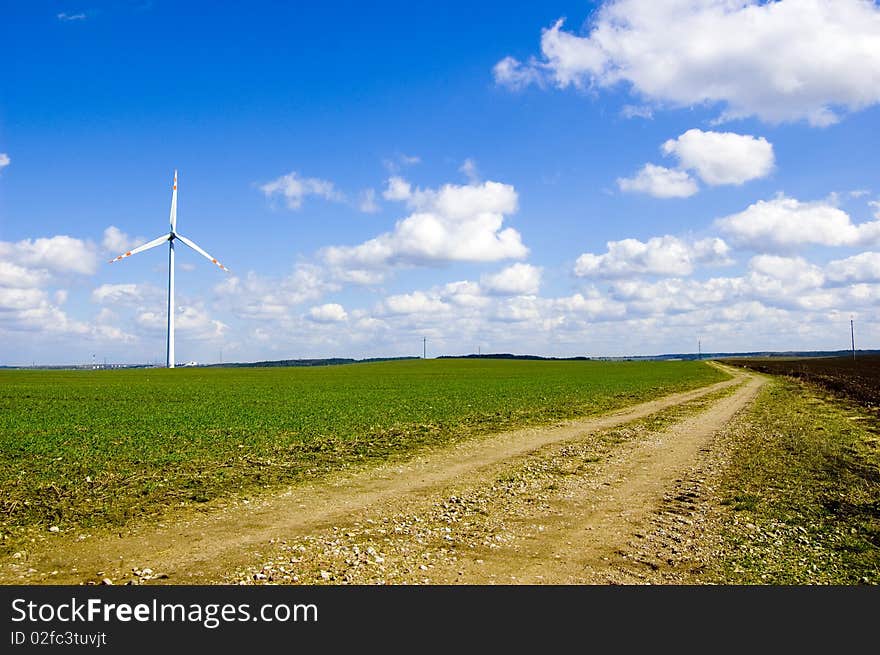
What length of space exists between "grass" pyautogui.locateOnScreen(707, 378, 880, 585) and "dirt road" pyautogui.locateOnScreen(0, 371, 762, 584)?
6.79ft

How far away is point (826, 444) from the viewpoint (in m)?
25.2

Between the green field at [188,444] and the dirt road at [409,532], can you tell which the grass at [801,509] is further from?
the green field at [188,444]

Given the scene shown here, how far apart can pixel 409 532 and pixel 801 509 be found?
9.43m

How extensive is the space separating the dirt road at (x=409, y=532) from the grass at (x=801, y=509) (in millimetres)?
2069

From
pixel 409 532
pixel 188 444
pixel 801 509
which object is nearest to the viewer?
pixel 409 532

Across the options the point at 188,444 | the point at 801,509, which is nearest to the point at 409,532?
the point at 801,509

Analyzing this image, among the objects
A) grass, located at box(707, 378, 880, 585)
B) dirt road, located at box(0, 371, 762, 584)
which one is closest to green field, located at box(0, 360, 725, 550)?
dirt road, located at box(0, 371, 762, 584)

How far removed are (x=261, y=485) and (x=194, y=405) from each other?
31.8 metres

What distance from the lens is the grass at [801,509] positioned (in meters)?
10.9

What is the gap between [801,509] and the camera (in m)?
14.9

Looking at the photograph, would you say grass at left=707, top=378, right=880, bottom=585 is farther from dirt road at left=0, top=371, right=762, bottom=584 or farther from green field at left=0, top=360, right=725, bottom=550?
green field at left=0, top=360, right=725, bottom=550

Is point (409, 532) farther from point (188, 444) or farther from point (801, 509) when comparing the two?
point (188, 444)

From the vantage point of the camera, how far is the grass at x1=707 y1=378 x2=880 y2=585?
35.9 feet

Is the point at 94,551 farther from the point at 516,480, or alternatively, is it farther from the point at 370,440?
the point at 370,440
